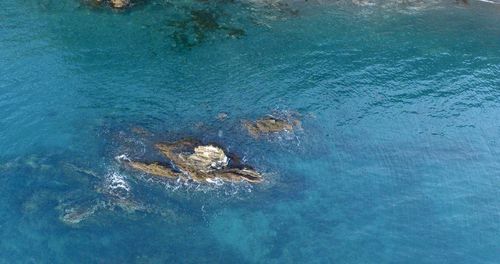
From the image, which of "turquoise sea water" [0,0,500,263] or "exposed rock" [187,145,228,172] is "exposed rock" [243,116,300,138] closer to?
"turquoise sea water" [0,0,500,263]

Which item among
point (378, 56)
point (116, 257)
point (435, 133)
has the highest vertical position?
point (378, 56)

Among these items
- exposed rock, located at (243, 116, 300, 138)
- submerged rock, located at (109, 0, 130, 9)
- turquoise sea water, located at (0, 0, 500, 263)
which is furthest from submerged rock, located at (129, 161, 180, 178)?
submerged rock, located at (109, 0, 130, 9)

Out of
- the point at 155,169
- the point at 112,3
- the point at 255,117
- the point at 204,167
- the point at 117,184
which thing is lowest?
the point at 117,184

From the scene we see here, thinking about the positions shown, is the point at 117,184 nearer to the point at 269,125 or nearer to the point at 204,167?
the point at 204,167

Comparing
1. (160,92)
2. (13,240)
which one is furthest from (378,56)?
(13,240)

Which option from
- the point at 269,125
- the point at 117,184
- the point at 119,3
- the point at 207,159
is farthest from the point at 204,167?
the point at 119,3

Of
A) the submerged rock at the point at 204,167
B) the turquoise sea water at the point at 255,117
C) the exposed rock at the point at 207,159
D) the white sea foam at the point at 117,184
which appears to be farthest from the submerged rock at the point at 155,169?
the exposed rock at the point at 207,159

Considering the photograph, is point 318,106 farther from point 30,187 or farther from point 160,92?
point 30,187
